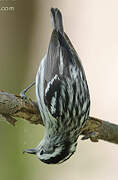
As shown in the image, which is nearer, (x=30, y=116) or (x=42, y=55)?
(x=30, y=116)

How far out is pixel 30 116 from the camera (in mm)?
793

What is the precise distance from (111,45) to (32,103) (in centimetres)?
33

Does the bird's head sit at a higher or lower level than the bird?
lower

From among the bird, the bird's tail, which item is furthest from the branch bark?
the bird's tail

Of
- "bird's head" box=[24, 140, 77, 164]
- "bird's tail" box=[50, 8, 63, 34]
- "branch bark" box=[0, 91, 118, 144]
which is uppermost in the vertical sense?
"bird's tail" box=[50, 8, 63, 34]

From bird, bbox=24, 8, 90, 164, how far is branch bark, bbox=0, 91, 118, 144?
0.06ft

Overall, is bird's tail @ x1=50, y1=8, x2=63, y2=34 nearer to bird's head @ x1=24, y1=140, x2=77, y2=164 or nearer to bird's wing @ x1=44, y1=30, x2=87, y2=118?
bird's wing @ x1=44, y1=30, x2=87, y2=118

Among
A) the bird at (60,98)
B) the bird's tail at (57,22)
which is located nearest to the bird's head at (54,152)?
the bird at (60,98)

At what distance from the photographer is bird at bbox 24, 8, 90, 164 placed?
81 centimetres

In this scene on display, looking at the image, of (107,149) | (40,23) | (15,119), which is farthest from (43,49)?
(107,149)

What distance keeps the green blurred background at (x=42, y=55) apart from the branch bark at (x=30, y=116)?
0.05 metres

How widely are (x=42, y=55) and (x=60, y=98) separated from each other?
0.13 m

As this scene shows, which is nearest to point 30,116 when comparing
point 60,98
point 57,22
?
point 60,98

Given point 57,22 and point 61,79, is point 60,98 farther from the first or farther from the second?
point 57,22
